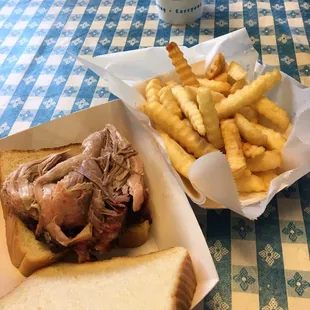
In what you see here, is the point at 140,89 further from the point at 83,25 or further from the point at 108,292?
the point at 83,25

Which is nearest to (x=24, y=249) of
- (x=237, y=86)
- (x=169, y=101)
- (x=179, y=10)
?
(x=169, y=101)

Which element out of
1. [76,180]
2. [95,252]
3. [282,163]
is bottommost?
[95,252]

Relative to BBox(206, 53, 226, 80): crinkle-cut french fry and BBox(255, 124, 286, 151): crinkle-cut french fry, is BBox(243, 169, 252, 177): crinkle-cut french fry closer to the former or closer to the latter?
BBox(255, 124, 286, 151): crinkle-cut french fry

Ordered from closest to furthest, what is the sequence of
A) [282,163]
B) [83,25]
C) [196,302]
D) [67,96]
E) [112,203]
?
1. [196,302]
2. [112,203]
3. [282,163]
4. [67,96]
5. [83,25]

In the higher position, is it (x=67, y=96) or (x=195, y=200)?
(x=195, y=200)

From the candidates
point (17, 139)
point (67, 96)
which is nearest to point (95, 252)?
point (17, 139)

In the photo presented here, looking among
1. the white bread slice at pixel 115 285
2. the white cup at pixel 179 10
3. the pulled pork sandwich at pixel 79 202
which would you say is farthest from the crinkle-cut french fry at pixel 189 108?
the white cup at pixel 179 10

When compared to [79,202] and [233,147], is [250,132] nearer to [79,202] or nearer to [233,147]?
[233,147]

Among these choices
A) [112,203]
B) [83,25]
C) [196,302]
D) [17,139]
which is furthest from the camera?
[83,25]
